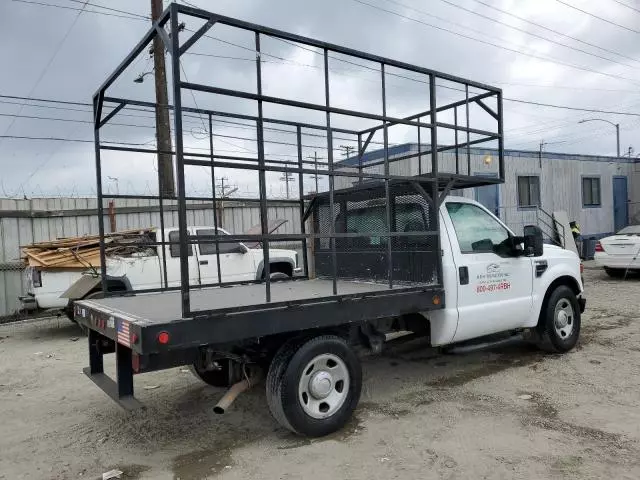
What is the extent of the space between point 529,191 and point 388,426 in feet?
52.5

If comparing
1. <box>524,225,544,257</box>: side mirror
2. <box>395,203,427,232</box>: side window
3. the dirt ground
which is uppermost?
<box>395,203,427,232</box>: side window

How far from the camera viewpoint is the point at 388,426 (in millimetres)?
4512

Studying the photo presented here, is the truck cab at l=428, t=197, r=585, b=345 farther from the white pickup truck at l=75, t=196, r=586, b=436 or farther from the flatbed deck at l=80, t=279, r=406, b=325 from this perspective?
the flatbed deck at l=80, t=279, r=406, b=325

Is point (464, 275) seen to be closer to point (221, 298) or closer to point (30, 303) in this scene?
point (221, 298)

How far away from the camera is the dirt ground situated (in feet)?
12.4

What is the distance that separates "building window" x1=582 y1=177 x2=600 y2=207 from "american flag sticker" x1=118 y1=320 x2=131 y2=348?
20.4m

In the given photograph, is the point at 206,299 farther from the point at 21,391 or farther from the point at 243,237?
the point at 21,391

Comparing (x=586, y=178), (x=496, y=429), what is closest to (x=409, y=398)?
(x=496, y=429)

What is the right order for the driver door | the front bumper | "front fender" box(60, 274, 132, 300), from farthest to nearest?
the front bumper
"front fender" box(60, 274, 132, 300)
the driver door

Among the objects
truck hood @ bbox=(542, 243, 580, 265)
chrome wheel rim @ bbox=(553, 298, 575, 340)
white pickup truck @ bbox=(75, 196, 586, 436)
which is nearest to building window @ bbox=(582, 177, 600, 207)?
truck hood @ bbox=(542, 243, 580, 265)

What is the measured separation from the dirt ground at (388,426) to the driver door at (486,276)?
65 cm

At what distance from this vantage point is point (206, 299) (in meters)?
4.88

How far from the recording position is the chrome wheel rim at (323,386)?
167 inches

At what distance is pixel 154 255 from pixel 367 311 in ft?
19.9
